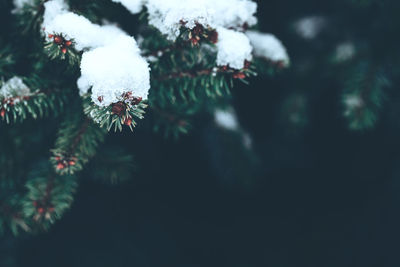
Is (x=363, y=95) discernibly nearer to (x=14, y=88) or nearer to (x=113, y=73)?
(x=113, y=73)

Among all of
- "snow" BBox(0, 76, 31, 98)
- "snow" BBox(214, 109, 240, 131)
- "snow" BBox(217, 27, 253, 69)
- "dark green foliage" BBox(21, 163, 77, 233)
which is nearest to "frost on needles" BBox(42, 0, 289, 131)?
"snow" BBox(217, 27, 253, 69)

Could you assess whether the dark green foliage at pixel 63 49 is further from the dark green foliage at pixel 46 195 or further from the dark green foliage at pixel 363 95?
the dark green foliage at pixel 363 95

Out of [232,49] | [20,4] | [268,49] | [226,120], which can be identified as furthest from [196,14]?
[226,120]

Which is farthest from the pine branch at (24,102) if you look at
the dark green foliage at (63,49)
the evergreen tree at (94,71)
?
the dark green foliage at (63,49)

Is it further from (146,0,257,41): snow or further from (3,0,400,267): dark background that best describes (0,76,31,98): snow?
(3,0,400,267): dark background

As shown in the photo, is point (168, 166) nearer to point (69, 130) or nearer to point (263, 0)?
point (69, 130)

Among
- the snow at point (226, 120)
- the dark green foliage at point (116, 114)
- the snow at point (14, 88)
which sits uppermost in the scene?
the snow at point (226, 120)
